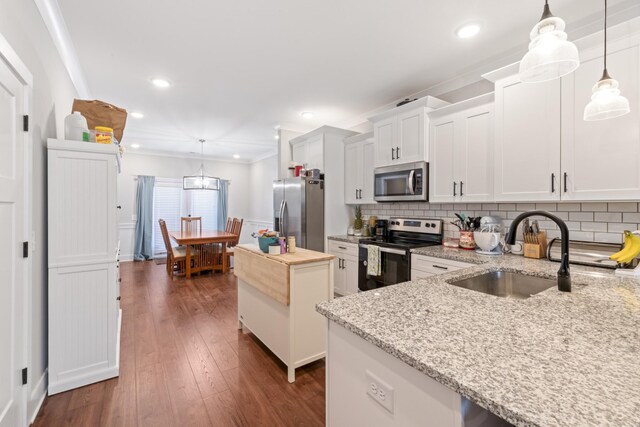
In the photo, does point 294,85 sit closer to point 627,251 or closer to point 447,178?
point 447,178

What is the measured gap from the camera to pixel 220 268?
219 inches

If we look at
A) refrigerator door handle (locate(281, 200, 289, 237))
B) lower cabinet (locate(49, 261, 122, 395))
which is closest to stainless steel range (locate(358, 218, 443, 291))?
refrigerator door handle (locate(281, 200, 289, 237))

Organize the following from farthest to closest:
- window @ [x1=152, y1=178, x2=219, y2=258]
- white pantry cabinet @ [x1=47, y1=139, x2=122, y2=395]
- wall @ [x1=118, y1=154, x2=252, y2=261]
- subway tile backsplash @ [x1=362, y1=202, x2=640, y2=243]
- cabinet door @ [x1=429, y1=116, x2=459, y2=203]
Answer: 1. window @ [x1=152, y1=178, x2=219, y2=258]
2. wall @ [x1=118, y1=154, x2=252, y2=261]
3. cabinet door @ [x1=429, y1=116, x2=459, y2=203]
4. subway tile backsplash @ [x1=362, y1=202, x2=640, y2=243]
5. white pantry cabinet @ [x1=47, y1=139, x2=122, y2=395]

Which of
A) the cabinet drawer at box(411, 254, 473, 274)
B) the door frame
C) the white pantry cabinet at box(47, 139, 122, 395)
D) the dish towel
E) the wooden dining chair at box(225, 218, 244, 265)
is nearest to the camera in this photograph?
the door frame

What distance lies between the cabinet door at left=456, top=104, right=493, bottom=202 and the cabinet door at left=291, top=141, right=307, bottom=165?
226 centimetres

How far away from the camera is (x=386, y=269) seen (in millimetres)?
3201

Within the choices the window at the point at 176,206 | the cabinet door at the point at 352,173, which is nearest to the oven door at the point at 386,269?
the cabinet door at the point at 352,173

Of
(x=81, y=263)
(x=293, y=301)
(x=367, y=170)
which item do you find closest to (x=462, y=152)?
(x=367, y=170)

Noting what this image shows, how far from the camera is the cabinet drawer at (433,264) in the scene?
247 centimetres

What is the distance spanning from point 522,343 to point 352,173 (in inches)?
137

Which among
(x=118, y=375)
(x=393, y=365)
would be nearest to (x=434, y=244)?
(x=393, y=365)

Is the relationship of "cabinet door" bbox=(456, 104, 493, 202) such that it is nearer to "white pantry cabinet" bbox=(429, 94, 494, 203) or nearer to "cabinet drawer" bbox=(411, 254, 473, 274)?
"white pantry cabinet" bbox=(429, 94, 494, 203)

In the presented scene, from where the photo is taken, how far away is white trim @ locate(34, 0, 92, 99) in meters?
2.08

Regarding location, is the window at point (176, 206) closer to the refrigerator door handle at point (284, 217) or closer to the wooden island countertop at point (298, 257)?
the refrigerator door handle at point (284, 217)
